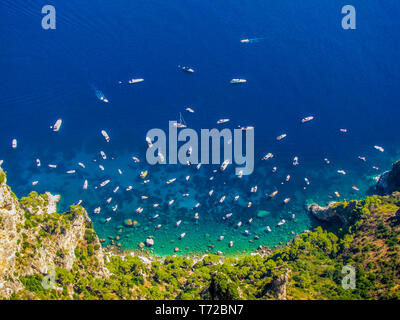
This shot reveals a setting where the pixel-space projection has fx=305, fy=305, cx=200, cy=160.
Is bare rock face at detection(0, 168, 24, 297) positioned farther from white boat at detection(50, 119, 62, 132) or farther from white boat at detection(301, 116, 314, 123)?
white boat at detection(301, 116, 314, 123)

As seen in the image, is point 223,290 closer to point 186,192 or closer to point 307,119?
point 186,192

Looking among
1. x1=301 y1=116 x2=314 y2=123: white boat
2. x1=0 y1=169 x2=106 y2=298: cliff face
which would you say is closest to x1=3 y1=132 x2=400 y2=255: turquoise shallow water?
x1=301 y1=116 x2=314 y2=123: white boat

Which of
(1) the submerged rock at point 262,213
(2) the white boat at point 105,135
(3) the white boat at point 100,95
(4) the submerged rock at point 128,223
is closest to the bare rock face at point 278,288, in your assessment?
(1) the submerged rock at point 262,213

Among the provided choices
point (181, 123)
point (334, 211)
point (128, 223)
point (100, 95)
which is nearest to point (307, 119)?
point (334, 211)

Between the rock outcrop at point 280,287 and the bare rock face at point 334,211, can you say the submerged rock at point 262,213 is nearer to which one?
the bare rock face at point 334,211
